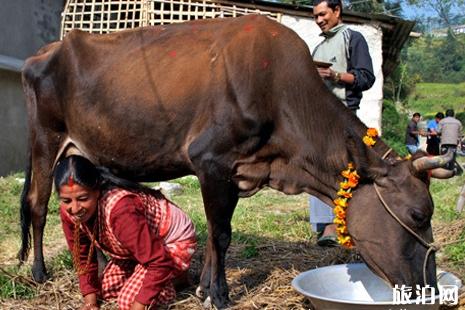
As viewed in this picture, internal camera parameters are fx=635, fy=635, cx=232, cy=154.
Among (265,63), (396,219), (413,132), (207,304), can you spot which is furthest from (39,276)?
(413,132)

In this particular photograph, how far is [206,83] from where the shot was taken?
4359 millimetres

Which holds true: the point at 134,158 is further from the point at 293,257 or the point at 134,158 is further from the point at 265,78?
the point at 293,257

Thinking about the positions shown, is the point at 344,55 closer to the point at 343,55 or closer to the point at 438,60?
the point at 343,55

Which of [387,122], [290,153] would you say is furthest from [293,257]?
[387,122]

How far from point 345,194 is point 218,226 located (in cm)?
86

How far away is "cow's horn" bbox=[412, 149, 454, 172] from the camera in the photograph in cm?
367

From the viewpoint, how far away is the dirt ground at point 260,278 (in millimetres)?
4176

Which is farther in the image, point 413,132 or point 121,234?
point 413,132

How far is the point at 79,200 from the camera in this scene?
352 centimetres

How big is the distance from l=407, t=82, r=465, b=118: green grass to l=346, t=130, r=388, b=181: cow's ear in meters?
46.5

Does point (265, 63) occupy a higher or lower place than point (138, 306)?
higher

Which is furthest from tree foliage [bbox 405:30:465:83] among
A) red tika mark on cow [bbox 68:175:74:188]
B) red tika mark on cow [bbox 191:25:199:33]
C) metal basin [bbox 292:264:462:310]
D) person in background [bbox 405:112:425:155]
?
red tika mark on cow [bbox 68:175:74:188]

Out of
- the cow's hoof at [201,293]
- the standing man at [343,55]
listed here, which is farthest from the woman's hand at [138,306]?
the standing man at [343,55]

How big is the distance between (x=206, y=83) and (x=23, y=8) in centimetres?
844
